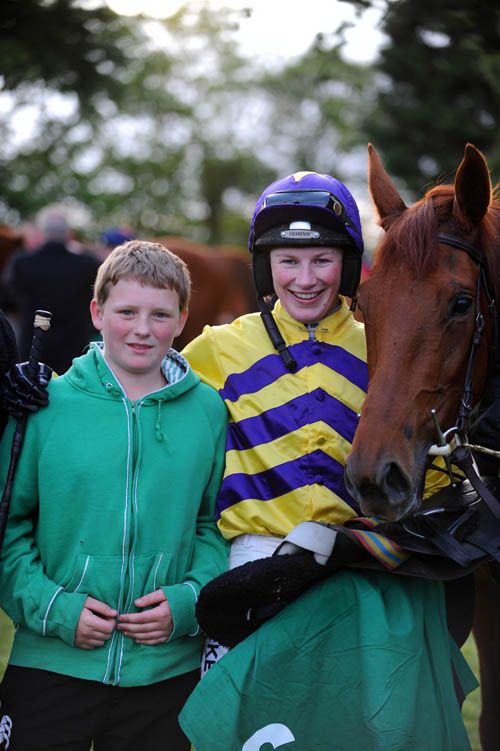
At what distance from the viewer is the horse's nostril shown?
7.98 feet

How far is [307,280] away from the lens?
2.91 m

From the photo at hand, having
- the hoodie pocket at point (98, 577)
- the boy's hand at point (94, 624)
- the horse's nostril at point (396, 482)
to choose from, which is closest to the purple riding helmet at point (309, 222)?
the horse's nostril at point (396, 482)

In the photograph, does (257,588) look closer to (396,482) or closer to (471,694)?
(396,482)

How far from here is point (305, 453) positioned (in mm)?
2783

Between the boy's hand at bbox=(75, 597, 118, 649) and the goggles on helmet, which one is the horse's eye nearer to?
the goggles on helmet

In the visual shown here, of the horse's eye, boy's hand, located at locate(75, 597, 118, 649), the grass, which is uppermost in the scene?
the horse's eye

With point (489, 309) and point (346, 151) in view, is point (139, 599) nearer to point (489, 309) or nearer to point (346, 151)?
point (489, 309)

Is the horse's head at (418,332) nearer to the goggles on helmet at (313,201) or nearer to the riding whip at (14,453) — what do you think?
the goggles on helmet at (313,201)

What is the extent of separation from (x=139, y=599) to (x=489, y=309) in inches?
54.6

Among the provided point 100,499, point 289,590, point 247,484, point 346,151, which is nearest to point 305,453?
point 247,484

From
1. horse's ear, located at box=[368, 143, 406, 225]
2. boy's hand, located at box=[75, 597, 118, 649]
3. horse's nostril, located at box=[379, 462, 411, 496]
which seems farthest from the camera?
horse's ear, located at box=[368, 143, 406, 225]

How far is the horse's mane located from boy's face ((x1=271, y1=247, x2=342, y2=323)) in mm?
199

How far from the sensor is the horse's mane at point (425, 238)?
105 inches

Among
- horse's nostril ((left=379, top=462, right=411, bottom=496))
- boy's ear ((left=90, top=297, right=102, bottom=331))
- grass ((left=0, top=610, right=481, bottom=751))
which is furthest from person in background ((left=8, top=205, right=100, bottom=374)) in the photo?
horse's nostril ((left=379, top=462, right=411, bottom=496))
